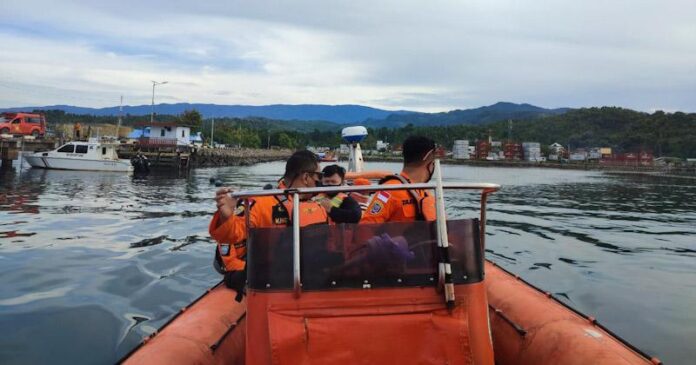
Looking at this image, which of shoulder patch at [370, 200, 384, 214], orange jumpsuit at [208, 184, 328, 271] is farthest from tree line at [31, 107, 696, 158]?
shoulder patch at [370, 200, 384, 214]

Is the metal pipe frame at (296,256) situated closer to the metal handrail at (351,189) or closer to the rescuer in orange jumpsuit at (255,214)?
the metal handrail at (351,189)

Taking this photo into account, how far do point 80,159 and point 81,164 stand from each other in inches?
16.7

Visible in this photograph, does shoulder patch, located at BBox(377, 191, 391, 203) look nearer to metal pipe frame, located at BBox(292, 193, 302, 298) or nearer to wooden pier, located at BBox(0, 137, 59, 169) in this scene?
metal pipe frame, located at BBox(292, 193, 302, 298)

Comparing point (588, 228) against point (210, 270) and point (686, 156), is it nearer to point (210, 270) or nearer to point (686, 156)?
point (210, 270)

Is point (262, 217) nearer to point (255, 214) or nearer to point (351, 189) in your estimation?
point (255, 214)

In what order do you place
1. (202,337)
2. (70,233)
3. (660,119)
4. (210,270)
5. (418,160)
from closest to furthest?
1. (418,160)
2. (202,337)
3. (210,270)
4. (70,233)
5. (660,119)

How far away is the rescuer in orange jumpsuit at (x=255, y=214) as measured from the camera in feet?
11.6

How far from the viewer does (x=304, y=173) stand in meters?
4.09

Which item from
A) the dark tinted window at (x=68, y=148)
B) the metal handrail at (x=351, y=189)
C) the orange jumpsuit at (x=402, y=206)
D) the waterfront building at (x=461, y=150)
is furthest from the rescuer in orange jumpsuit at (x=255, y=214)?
the waterfront building at (x=461, y=150)

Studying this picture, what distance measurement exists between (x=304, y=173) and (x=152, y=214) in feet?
49.7

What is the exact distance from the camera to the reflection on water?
660 cm

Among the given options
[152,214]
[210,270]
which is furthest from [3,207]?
[210,270]

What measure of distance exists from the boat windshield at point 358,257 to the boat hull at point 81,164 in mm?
42135

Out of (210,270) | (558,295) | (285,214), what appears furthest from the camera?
(210,270)
